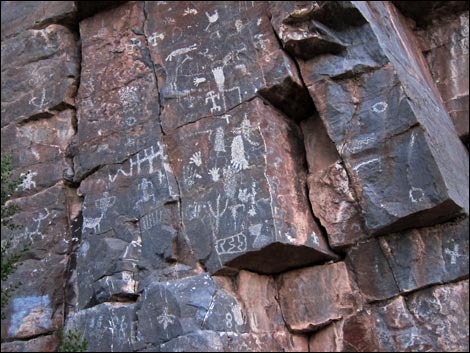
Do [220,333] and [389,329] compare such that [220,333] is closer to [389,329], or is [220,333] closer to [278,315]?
[278,315]

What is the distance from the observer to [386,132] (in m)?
5.85


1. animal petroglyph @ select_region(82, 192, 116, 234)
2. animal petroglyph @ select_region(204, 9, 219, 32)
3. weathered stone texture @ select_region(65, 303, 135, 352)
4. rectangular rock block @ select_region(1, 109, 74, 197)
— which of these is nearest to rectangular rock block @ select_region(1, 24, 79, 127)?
rectangular rock block @ select_region(1, 109, 74, 197)

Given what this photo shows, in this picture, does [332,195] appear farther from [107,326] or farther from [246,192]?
[107,326]

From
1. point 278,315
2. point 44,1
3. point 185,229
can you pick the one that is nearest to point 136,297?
point 185,229

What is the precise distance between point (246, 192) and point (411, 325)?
1.73 m

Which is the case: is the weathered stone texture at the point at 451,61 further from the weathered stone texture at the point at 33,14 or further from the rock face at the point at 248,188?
the weathered stone texture at the point at 33,14

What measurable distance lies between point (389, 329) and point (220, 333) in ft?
4.54

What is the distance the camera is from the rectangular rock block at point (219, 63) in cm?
631

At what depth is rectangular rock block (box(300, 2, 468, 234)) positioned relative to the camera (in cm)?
558

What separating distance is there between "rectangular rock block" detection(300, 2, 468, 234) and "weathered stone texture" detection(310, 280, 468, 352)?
2.00ft

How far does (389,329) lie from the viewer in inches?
219

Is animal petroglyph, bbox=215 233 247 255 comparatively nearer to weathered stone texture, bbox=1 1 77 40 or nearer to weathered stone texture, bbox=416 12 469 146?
weathered stone texture, bbox=416 12 469 146

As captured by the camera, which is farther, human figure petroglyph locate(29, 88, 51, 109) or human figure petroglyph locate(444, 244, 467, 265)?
human figure petroglyph locate(29, 88, 51, 109)

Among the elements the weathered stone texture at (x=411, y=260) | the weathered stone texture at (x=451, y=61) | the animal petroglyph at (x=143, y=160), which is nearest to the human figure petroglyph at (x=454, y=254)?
the weathered stone texture at (x=411, y=260)
